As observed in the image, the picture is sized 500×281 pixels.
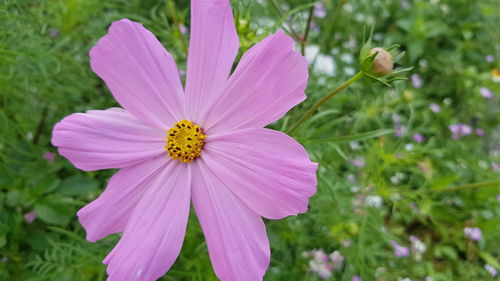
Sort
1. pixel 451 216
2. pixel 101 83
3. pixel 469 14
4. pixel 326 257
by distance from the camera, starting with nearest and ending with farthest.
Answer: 1. pixel 326 257
2. pixel 101 83
3. pixel 451 216
4. pixel 469 14

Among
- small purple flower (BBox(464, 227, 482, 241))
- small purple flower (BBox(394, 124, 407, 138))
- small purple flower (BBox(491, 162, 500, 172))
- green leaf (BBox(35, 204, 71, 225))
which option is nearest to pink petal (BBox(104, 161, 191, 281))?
green leaf (BBox(35, 204, 71, 225))

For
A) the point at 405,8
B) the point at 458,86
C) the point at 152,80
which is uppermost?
the point at 152,80

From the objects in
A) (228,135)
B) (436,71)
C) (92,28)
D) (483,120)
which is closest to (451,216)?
(483,120)

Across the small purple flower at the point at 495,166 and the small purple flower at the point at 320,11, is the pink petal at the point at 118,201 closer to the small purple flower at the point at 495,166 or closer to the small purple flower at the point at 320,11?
the small purple flower at the point at 320,11

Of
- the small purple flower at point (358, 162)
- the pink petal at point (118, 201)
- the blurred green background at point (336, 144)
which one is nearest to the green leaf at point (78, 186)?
the blurred green background at point (336, 144)

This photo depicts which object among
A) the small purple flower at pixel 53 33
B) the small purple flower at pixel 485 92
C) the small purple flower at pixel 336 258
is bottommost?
the small purple flower at pixel 485 92

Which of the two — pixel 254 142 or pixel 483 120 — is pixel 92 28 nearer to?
pixel 254 142

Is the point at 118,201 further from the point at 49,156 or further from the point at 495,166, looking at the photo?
the point at 495,166

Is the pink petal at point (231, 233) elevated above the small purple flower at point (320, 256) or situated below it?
above
